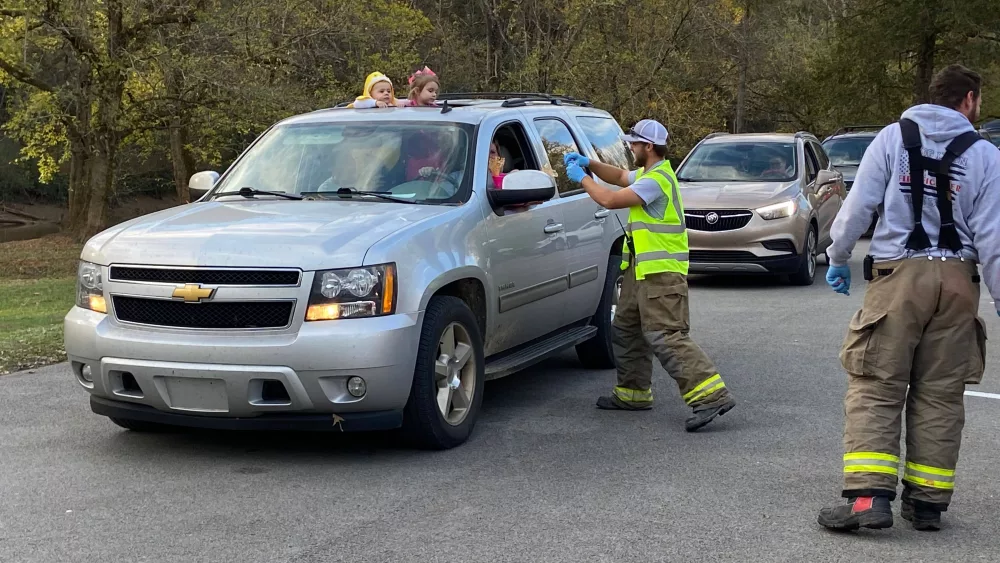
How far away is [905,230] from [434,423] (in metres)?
2.41

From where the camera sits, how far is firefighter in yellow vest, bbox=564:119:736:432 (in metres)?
6.53

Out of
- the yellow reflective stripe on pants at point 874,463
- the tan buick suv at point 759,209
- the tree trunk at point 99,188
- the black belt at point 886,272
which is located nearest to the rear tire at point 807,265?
the tan buick suv at point 759,209

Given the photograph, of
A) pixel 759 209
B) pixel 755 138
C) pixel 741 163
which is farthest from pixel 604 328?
pixel 755 138

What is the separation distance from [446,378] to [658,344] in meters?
1.36

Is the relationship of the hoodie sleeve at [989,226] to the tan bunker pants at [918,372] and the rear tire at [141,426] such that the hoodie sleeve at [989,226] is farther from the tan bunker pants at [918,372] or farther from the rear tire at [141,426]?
the rear tire at [141,426]

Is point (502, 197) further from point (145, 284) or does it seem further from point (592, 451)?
point (145, 284)

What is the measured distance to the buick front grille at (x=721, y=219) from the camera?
535 inches

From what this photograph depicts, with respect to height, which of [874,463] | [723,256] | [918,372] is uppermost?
[918,372]

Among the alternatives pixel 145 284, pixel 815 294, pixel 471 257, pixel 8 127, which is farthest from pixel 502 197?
pixel 8 127

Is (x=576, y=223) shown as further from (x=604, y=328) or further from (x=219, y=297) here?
(x=219, y=297)

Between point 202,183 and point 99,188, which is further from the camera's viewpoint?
point 99,188

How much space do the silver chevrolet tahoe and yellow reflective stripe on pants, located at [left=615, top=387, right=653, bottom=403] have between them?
0.52 m

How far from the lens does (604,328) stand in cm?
833

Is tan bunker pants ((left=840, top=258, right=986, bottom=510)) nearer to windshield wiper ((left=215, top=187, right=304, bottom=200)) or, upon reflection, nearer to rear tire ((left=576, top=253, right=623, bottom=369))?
windshield wiper ((left=215, top=187, right=304, bottom=200))
